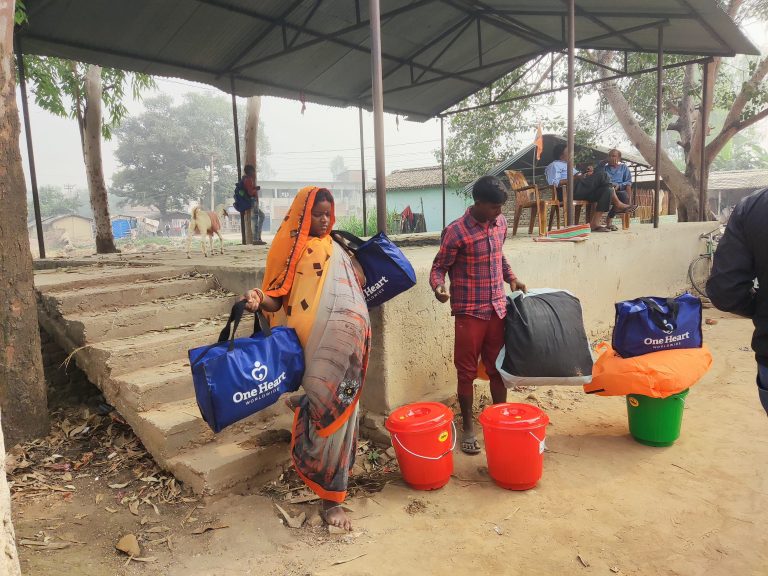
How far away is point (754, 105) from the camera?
11.5 metres

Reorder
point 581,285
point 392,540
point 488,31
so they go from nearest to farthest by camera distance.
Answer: point 392,540 → point 581,285 → point 488,31

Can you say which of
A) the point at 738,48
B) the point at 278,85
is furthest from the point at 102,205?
the point at 738,48

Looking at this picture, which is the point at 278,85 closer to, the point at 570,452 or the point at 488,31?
the point at 488,31

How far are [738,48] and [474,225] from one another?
7.94 m

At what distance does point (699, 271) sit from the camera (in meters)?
9.32

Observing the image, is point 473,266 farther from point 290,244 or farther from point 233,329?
point 233,329

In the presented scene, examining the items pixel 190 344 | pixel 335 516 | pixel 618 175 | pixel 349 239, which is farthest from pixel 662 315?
pixel 618 175

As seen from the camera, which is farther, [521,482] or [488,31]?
[488,31]

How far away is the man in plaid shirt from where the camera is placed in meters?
3.37

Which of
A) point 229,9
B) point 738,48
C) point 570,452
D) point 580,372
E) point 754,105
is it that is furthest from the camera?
point 754,105

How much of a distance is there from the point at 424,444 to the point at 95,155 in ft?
30.1

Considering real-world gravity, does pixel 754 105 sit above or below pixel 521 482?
above

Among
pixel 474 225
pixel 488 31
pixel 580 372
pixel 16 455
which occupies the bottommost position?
pixel 16 455

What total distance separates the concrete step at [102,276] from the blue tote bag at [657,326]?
12.6 ft
